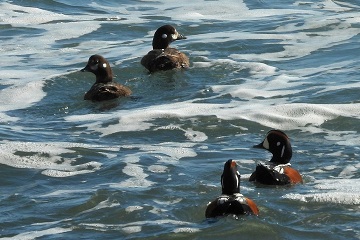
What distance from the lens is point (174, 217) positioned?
8.99m

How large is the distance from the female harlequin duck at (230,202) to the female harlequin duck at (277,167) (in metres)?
1.22

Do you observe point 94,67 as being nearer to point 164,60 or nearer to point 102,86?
point 102,86

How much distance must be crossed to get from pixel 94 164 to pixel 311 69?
6.70 m

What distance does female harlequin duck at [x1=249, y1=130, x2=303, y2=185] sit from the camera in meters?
10.0

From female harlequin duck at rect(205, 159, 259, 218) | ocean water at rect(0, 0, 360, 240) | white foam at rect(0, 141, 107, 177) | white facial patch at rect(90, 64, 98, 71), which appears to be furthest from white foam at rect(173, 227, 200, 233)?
white facial patch at rect(90, 64, 98, 71)

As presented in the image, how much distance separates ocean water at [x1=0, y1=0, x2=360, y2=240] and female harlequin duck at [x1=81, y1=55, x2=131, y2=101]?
157 mm

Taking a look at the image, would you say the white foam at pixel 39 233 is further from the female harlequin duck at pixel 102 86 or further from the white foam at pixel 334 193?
the female harlequin duck at pixel 102 86

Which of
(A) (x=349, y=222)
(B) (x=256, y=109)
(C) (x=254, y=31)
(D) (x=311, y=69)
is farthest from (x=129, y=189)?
(C) (x=254, y=31)

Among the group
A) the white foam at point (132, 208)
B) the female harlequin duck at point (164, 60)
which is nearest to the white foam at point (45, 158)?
the white foam at point (132, 208)

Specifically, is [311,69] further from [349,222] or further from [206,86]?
[349,222]

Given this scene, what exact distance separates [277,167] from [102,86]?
17.8 ft

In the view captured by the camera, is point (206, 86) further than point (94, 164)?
Yes

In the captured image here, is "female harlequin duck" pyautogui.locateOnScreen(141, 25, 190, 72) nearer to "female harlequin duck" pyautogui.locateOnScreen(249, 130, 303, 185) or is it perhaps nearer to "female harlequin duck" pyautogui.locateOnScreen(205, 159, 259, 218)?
"female harlequin duck" pyautogui.locateOnScreen(249, 130, 303, 185)

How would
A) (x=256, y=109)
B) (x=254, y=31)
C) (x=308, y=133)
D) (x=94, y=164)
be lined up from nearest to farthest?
(x=94, y=164) → (x=308, y=133) → (x=256, y=109) → (x=254, y=31)
